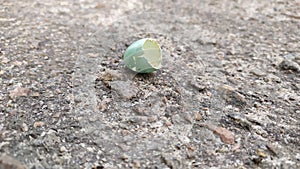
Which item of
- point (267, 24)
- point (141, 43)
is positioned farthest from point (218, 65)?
point (267, 24)

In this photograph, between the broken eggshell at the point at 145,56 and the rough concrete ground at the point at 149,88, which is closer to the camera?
the rough concrete ground at the point at 149,88

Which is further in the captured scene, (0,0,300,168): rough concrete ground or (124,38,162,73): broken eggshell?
(124,38,162,73): broken eggshell

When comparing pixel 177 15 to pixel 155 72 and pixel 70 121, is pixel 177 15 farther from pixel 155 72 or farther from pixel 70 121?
pixel 70 121

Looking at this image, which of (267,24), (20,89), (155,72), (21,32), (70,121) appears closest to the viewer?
(70,121)
